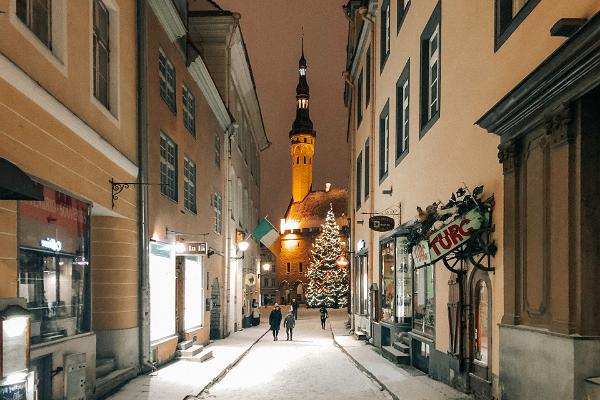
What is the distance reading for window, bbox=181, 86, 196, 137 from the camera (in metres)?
20.3

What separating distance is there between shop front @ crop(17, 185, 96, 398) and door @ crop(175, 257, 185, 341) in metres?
7.45

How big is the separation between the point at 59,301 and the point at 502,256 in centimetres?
750

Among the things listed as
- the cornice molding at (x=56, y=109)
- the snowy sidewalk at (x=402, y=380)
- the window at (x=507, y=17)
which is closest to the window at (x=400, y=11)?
the window at (x=507, y=17)

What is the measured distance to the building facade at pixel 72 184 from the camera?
813 cm

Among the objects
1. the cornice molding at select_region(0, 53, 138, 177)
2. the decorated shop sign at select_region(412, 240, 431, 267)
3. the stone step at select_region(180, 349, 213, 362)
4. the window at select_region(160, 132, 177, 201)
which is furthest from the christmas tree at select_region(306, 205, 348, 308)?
the cornice molding at select_region(0, 53, 138, 177)

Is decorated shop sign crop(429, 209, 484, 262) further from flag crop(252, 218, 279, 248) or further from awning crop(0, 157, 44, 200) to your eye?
flag crop(252, 218, 279, 248)

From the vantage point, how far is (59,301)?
33.8 ft

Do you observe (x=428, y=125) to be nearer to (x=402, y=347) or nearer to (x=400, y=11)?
(x=400, y=11)

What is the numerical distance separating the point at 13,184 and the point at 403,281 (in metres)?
13.1

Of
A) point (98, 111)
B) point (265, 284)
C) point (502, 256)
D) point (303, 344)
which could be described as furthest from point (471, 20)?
point (265, 284)

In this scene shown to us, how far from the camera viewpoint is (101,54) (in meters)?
12.4

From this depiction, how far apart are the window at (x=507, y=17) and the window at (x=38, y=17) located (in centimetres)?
721

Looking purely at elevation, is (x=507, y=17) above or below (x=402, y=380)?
above

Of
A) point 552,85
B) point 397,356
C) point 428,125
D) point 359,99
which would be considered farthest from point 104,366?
point 359,99
